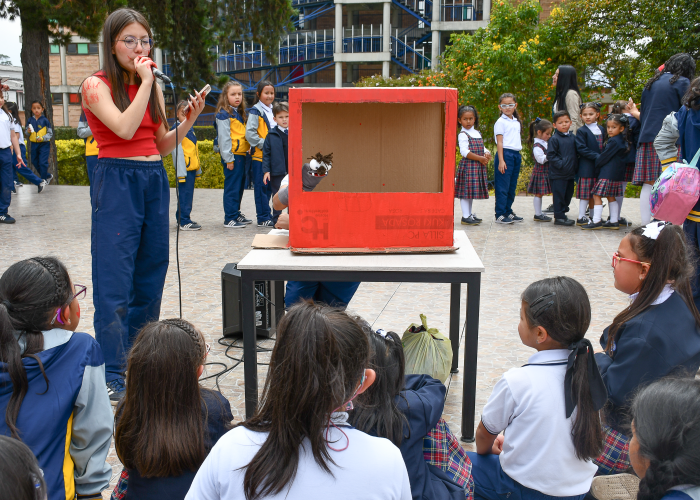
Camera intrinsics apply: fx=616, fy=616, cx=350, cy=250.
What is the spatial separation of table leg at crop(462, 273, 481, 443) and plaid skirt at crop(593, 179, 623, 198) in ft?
17.1

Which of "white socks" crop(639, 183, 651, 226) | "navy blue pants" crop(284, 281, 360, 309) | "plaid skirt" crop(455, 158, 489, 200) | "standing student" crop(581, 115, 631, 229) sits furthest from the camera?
"plaid skirt" crop(455, 158, 489, 200)

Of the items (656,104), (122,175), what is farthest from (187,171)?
(656,104)

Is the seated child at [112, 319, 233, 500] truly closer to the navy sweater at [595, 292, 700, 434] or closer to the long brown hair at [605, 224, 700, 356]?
the navy sweater at [595, 292, 700, 434]

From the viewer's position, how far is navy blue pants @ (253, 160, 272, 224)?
7180 mm

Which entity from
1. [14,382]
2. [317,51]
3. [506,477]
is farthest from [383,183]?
[317,51]

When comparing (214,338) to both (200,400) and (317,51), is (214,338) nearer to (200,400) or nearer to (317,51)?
(200,400)

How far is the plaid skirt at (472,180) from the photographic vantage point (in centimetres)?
750

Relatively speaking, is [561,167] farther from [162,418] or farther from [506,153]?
[162,418]

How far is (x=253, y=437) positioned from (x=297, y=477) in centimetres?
13

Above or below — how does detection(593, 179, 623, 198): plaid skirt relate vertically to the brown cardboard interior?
below

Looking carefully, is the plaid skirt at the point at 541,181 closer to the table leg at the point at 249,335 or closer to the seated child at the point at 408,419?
the table leg at the point at 249,335

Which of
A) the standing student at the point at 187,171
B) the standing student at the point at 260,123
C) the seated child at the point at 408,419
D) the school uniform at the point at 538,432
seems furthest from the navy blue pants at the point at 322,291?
the standing student at the point at 187,171

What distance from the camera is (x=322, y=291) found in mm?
2912

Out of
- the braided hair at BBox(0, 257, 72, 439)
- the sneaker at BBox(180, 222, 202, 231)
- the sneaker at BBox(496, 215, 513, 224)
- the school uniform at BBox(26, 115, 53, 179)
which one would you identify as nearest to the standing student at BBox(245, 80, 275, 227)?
the sneaker at BBox(180, 222, 202, 231)
